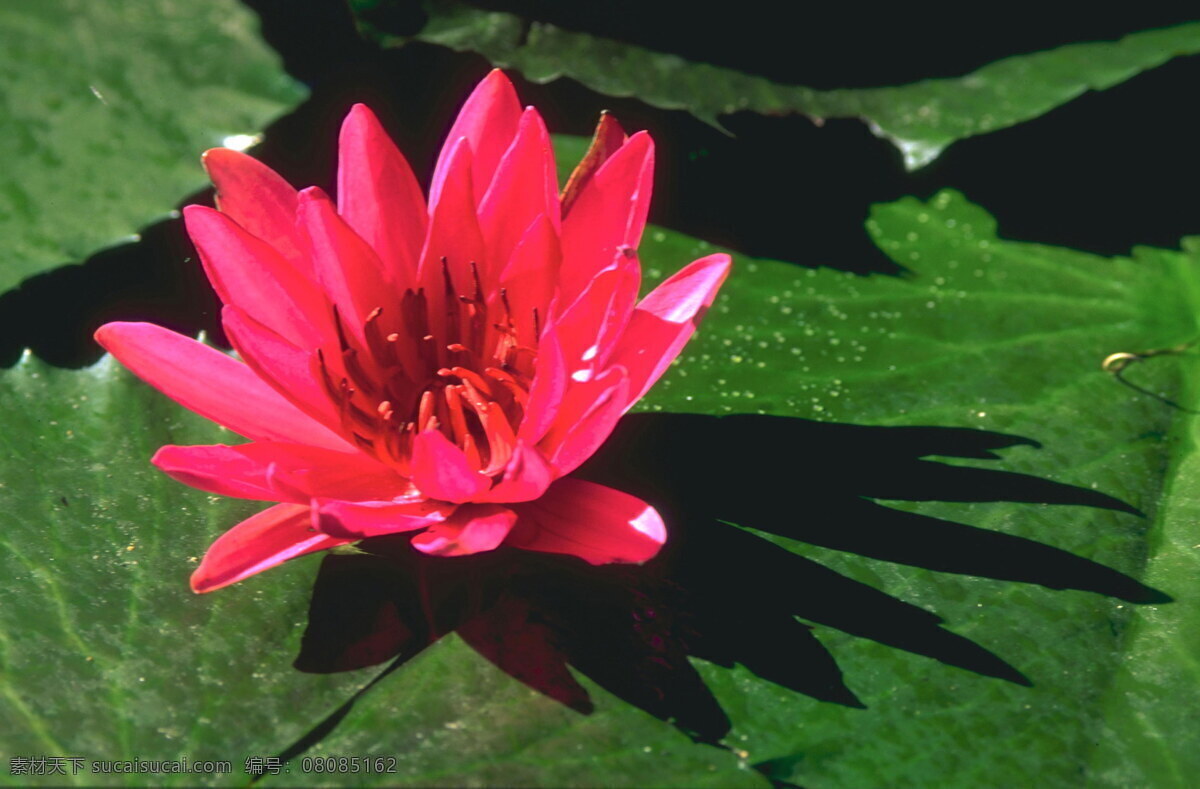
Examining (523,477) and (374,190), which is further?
(374,190)

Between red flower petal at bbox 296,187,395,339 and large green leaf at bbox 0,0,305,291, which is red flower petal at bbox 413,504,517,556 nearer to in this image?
red flower petal at bbox 296,187,395,339

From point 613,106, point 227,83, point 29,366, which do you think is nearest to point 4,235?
point 29,366

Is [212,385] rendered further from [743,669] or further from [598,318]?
[743,669]

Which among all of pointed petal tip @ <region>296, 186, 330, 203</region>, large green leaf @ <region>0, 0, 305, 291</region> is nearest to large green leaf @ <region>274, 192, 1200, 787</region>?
pointed petal tip @ <region>296, 186, 330, 203</region>

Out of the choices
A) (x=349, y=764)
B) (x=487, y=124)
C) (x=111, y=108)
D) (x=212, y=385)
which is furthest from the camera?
(x=111, y=108)

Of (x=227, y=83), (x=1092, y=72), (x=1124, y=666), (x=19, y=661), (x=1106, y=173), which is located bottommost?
(x=19, y=661)

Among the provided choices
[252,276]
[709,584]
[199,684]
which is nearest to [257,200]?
[252,276]

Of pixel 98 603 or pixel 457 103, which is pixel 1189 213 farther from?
pixel 98 603
